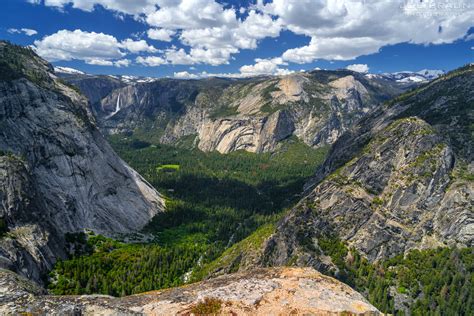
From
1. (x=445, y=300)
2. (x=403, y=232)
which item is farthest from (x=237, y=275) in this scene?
(x=403, y=232)

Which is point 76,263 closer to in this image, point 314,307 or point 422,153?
point 314,307

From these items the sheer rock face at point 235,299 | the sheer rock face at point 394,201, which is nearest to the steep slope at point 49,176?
the sheer rock face at point 394,201

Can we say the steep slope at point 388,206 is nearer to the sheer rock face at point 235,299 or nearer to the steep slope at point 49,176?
the steep slope at point 49,176

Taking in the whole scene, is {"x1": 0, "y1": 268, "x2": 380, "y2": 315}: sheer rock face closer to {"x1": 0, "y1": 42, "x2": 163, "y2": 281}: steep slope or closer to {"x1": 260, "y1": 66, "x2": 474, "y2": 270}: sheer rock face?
{"x1": 0, "y1": 42, "x2": 163, "y2": 281}: steep slope

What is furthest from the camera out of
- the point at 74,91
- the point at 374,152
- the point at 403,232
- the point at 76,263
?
the point at 74,91

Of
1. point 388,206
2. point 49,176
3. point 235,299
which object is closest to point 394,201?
point 388,206

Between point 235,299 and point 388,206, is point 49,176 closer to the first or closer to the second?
point 388,206

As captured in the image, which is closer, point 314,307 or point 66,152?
point 314,307

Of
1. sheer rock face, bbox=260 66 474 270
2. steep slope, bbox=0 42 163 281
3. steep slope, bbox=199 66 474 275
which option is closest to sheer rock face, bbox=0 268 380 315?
steep slope, bbox=0 42 163 281
